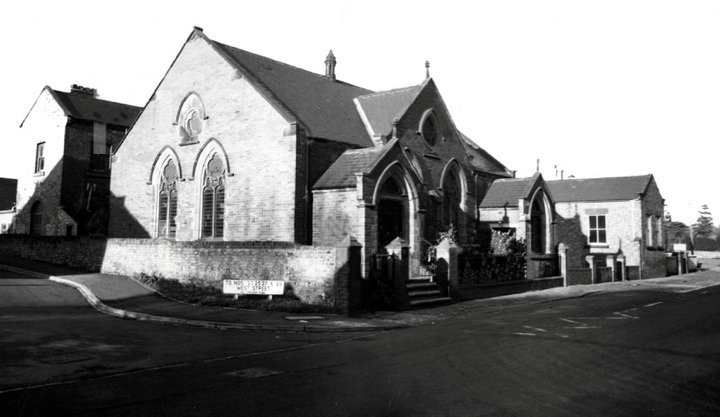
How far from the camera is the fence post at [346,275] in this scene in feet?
50.3

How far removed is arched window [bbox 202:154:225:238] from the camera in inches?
900

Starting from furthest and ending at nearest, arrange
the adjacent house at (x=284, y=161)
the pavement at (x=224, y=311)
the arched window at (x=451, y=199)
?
the arched window at (x=451, y=199)
the adjacent house at (x=284, y=161)
the pavement at (x=224, y=311)

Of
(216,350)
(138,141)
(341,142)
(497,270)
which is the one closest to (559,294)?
(497,270)

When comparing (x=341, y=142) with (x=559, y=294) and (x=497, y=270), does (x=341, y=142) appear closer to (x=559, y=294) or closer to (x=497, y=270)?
(x=497, y=270)

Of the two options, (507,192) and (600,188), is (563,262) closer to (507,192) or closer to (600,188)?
(507,192)

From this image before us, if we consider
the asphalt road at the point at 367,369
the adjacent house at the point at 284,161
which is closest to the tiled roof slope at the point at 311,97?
the adjacent house at the point at 284,161

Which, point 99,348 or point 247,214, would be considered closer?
point 99,348

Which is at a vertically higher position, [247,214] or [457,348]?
[247,214]

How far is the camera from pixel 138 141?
2661cm

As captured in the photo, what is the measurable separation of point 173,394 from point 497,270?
1730 cm

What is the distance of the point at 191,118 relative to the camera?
80.1 feet

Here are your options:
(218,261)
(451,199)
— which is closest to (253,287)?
(218,261)

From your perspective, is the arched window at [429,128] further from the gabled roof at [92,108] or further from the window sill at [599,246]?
the gabled roof at [92,108]

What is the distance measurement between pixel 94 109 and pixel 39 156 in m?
4.49
